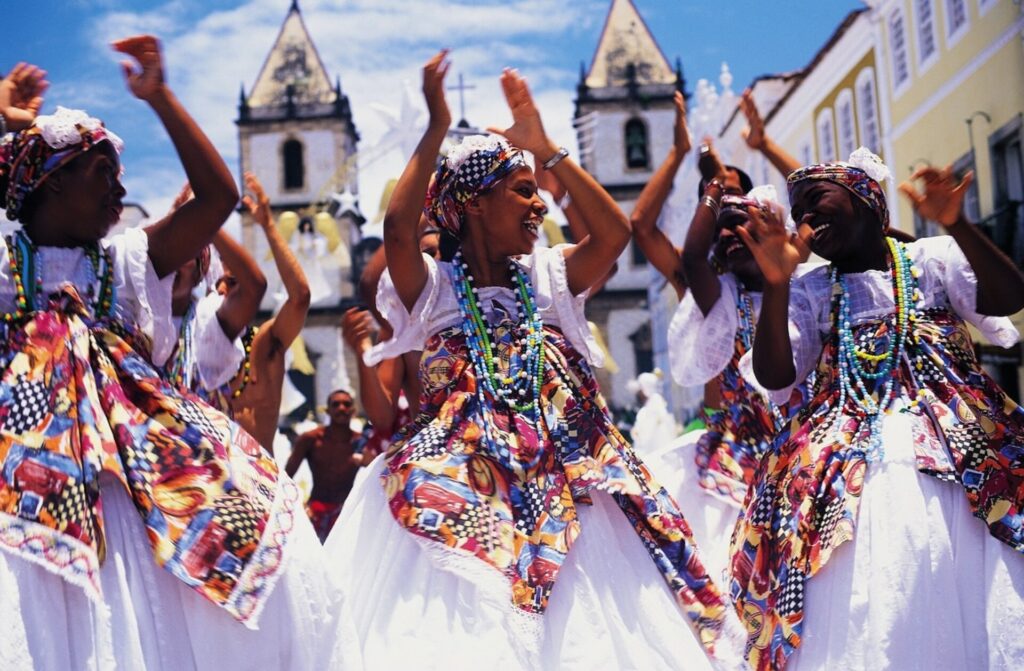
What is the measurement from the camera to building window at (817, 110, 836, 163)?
2727 cm

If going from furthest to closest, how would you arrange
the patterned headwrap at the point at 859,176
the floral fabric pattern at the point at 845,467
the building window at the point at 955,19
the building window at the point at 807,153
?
the building window at the point at 807,153
the building window at the point at 955,19
the patterned headwrap at the point at 859,176
the floral fabric pattern at the point at 845,467

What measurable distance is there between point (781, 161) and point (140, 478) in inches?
124

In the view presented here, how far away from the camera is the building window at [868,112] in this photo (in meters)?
24.9

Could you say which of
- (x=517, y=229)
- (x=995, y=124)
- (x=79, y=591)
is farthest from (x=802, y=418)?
(x=995, y=124)

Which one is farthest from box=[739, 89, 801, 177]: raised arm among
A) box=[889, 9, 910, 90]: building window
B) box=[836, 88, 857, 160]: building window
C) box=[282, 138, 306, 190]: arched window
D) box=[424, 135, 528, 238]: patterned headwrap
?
box=[282, 138, 306, 190]: arched window

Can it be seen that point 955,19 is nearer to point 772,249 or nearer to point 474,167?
point 772,249

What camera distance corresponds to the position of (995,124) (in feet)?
63.8

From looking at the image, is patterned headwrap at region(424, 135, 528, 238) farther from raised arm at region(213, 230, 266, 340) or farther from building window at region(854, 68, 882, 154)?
building window at region(854, 68, 882, 154)

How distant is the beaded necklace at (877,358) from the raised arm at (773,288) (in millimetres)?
191

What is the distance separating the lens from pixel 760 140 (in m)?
5.90

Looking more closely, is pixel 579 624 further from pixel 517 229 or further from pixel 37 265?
pixel 37 265

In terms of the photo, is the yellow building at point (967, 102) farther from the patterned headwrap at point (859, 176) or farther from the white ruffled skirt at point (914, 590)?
the white ruffled skirt at point (914, 590)

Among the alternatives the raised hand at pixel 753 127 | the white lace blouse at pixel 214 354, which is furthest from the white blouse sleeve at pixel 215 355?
the raised hand at pixel 753 127

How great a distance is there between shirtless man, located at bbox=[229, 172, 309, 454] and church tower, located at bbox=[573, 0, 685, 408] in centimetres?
5440
